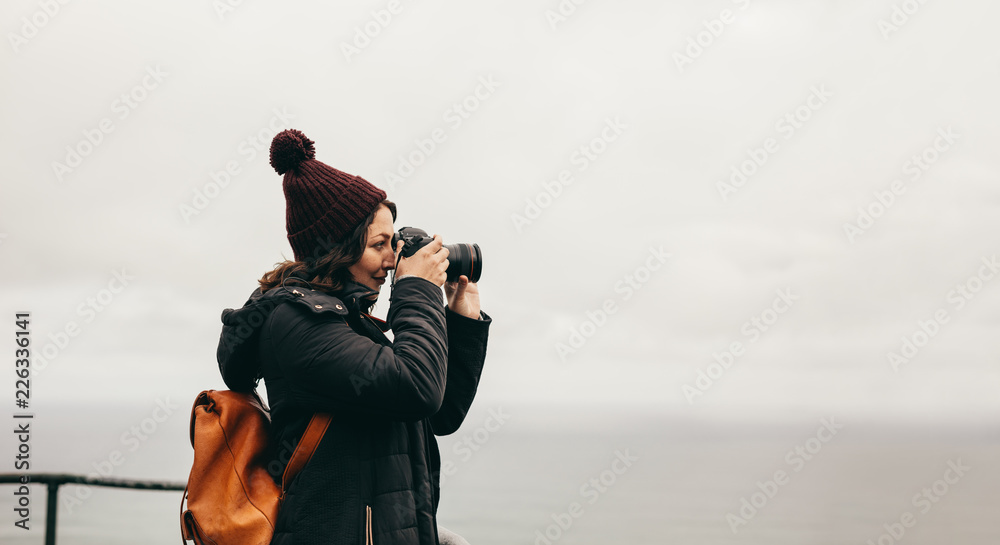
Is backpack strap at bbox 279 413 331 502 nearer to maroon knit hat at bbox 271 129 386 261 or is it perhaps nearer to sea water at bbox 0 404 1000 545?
maroon knit hat at bbox 271 129 386 261

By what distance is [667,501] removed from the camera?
95.6 m

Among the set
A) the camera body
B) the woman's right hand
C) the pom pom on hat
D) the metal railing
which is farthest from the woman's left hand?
the metal railing

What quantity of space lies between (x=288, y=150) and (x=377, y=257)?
0.33m

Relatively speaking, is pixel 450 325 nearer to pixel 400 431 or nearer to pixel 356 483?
pixel 400 431

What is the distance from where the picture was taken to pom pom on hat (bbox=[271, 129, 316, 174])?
68.7 inches

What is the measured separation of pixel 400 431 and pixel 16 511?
74.6 inches

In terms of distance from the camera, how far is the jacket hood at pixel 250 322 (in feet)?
4.90

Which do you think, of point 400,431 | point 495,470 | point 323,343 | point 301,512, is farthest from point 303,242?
point 495,470

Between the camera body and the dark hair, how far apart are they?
0.08 meters

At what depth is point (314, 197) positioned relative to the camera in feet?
5.57

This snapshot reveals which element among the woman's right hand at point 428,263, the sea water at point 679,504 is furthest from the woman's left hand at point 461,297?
the sea water at point 679,504

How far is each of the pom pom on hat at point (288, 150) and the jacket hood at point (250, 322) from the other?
336 mm

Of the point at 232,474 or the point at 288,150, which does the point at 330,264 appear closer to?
the point at 288,150

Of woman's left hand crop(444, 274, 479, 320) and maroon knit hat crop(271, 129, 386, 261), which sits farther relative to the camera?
woman's left hand crop(444, 274, 479, 320)
